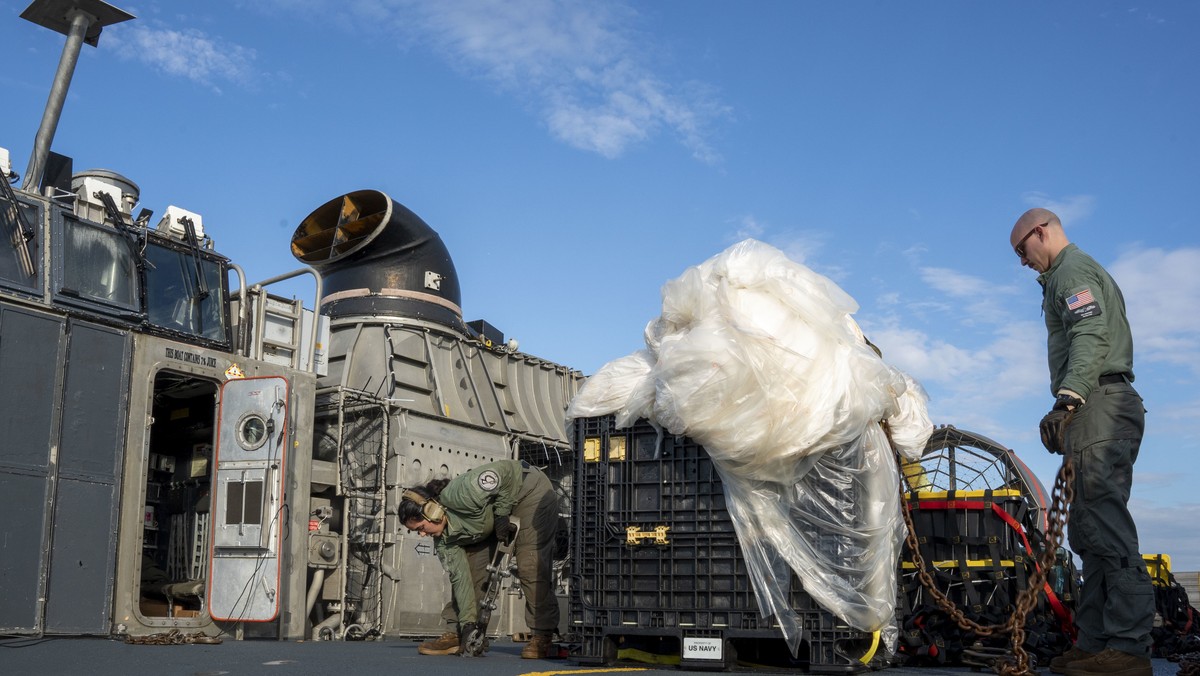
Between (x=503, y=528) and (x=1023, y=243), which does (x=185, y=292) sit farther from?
(x=1023, y=243)

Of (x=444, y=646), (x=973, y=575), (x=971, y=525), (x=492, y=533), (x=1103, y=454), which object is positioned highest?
(x=1103, y=454)

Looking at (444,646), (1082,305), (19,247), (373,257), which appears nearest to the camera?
(1082,305)

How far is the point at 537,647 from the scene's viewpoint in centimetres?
748

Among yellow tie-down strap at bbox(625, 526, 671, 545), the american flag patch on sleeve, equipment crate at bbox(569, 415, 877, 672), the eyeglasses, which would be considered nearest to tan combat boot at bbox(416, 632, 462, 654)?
equipment crate at bbox(569, 415, 877, 672)

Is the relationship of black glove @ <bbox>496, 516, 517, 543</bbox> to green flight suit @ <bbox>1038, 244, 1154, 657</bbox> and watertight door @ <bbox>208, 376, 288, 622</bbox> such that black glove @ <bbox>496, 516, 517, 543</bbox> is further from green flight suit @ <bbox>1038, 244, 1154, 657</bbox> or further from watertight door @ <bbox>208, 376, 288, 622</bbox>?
green flight suit @ <bbox>1038, 244, 1154, 657</bbox>

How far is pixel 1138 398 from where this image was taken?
5047 millimetres

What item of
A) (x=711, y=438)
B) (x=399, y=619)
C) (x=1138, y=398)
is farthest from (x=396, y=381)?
(x=1138, y=398)

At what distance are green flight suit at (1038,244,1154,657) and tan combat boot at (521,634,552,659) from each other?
3693mm

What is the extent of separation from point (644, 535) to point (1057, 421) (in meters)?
2.65

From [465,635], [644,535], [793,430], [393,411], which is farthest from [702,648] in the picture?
[393,411]

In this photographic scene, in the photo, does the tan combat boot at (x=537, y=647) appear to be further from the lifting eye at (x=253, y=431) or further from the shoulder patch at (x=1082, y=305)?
the shoulder patch at (x=1082, y=305)

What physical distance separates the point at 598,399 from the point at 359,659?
6.99 feet

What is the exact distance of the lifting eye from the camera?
9.12 meters

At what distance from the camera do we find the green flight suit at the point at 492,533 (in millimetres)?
7660
